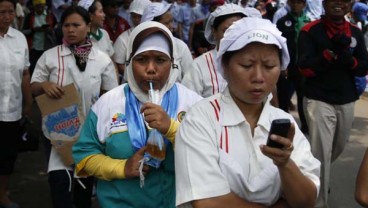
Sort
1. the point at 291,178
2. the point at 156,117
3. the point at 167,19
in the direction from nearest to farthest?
the point at 291,178 → the point at 156,117 → the point at 167,19

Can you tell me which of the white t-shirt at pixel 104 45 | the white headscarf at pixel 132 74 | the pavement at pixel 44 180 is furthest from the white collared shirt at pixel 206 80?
the pavement at pixel 44 180

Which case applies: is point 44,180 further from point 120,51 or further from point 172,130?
point 172,130

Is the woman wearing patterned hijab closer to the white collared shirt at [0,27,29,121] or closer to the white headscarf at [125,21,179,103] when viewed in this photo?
the white collared shirt at [0,27,29,121]

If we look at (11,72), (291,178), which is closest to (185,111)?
(291,178)

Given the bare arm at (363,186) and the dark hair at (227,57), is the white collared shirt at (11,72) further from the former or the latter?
the bare arm at (363,186)

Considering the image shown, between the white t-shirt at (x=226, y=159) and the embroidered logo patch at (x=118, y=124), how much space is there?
558mm

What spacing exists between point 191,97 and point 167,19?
8.42 feet

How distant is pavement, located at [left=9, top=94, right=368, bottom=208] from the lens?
5242 millimetres

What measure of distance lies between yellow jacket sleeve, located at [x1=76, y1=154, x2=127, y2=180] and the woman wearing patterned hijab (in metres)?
1.47

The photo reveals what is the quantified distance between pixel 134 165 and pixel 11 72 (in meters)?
2.48

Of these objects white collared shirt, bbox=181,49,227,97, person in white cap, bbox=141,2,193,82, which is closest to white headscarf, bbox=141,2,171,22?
person in white cap, bbox=141,2,193,82

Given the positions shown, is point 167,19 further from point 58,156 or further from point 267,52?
point 267,52

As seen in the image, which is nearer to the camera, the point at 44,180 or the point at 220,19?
the point at 220,19

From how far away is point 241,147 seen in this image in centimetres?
191
